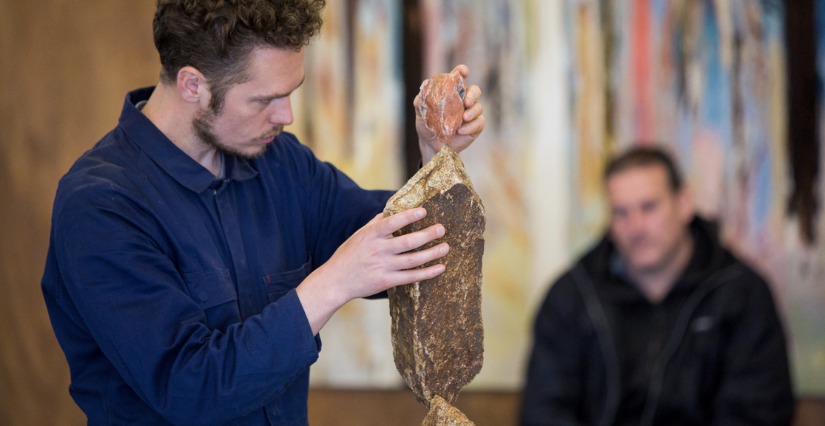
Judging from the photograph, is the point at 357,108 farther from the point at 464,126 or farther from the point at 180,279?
the point at 180,279

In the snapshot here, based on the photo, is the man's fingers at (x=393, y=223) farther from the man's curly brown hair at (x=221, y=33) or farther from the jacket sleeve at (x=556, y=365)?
the jacket sleeve at (x=556, y=365)

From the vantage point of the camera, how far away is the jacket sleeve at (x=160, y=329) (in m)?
1.13

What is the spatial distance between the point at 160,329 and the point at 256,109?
0.45 meters

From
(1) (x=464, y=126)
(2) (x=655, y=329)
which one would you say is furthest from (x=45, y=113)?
(2) (x=655, y=329)

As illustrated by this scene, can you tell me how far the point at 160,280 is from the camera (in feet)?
3.79

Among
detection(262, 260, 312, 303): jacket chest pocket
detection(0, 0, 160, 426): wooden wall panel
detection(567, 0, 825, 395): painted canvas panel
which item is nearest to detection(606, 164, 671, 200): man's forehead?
detection(567, 0, 825, 395): painted canvas panel

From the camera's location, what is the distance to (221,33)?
1.26 meters

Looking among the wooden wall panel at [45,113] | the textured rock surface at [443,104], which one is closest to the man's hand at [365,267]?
the textured rock surface at [443,104]

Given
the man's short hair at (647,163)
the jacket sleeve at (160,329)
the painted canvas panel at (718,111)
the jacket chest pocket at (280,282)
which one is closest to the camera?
the jacket sleeve at (160,329)

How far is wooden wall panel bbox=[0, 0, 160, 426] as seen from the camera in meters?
2.95

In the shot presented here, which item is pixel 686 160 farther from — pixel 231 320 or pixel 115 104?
pixel 115 104

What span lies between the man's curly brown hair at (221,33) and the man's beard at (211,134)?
0.09 ft

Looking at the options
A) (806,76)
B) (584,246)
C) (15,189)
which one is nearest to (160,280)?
(584,246)

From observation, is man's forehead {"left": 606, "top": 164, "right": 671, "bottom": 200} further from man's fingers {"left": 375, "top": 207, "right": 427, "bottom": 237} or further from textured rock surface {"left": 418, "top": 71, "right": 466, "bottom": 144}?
man's fingers {"left": 375, "top": 207, "right": 427, "bottom": 237}
